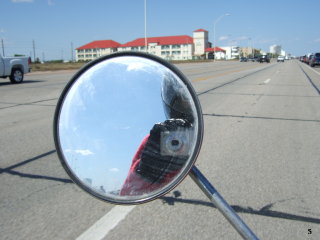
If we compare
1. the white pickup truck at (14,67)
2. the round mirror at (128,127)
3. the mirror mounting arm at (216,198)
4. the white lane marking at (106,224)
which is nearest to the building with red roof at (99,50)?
the round mirror at (128,127)

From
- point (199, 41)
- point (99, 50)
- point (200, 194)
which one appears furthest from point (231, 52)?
point (200, 194)

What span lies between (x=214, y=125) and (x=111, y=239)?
4.90 meters

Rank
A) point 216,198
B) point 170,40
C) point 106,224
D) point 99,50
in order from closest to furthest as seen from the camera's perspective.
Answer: point 216,198 → point 106,224 → point 99,50 → point 170,40

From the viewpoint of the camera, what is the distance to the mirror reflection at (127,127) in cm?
124

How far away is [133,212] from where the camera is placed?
3121 mm

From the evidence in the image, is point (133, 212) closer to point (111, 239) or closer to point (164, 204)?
point (164, 204)

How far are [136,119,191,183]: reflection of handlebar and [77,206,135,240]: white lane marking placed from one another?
1.61 metres

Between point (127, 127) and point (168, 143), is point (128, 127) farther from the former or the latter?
point (168, 143)

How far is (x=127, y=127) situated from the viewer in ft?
4.19

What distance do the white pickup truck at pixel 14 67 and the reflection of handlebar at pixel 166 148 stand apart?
58.1ft

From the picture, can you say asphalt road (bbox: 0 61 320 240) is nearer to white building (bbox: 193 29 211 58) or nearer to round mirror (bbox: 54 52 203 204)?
round mirror (bbox: 54 52 203 204)

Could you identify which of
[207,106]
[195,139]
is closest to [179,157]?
[195,139]

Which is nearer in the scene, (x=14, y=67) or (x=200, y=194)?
(x=200, y=194)

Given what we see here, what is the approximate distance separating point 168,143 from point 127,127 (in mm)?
166
